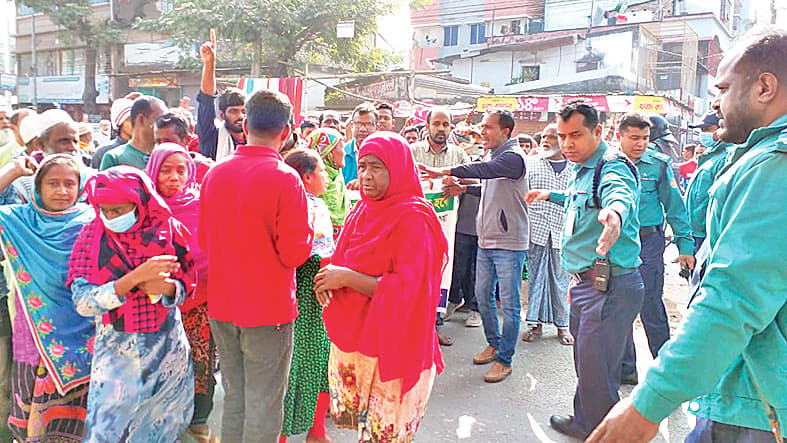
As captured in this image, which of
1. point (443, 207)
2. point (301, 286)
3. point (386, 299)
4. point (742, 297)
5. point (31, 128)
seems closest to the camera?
point (742, 297)

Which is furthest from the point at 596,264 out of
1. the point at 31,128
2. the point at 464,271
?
the point at 31,128

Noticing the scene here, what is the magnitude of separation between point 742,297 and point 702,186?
330 cm

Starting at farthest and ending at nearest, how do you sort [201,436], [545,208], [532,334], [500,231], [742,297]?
[545,208]
[532,334]
[500,231]
[201,436]
[742,297]

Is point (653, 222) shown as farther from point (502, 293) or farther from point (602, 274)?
point (602, 274)

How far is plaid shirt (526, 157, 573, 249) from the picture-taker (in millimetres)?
5500

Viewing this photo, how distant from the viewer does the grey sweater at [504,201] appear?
428cm

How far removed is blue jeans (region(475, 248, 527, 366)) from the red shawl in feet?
7.48

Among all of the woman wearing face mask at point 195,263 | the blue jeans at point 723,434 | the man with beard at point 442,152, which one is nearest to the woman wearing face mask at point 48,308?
the woman wearing face mask at point 195,263

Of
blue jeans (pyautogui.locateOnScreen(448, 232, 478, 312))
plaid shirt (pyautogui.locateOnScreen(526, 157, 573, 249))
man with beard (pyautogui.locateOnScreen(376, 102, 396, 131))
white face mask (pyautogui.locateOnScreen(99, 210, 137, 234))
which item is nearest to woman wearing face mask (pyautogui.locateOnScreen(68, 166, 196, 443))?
white face mask (pyautogui.locateOnScreen(99, 210, 137, 234))

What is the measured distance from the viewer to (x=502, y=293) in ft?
14.8

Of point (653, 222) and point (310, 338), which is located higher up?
point (653, 222)

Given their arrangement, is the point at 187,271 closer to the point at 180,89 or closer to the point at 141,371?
the point at 141,371

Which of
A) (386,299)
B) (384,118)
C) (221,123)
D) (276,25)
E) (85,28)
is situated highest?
(85,28)

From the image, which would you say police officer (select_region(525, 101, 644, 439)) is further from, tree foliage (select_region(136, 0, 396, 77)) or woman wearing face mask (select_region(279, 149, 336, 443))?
tree foliage (select_region(136, 0, 396, 77))
